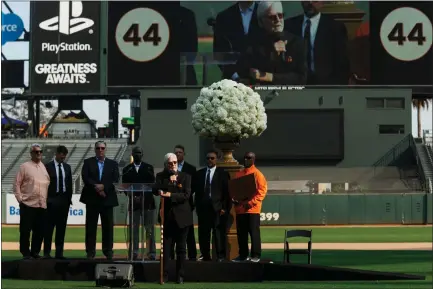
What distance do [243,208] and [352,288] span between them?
2.85 meters

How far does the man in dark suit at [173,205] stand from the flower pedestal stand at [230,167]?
2.09 meters

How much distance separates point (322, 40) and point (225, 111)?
31972mm

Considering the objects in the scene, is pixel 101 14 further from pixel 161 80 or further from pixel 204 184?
pixel 204 184

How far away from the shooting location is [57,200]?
15945 mm

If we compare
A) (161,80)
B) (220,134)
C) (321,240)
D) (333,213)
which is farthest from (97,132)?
(220,134)

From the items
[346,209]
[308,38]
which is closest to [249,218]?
[346,209]

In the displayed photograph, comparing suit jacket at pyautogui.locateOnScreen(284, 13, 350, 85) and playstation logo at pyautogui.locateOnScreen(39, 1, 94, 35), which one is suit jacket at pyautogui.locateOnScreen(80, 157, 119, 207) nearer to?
suit jacket at pyautogui.locateOnScreen(284, 13, 350, 85)

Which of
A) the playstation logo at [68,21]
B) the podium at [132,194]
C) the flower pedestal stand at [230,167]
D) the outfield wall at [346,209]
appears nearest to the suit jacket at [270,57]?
the playstation logo at [68,21]

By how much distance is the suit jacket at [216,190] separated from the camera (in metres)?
15.4

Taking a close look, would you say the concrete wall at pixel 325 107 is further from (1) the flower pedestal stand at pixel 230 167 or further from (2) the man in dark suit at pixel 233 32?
(1) the flower pedestal stand at pixel 230 167

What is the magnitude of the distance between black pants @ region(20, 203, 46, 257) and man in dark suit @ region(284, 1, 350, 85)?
35008 millimetres

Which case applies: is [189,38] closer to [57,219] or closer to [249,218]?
[57,219]

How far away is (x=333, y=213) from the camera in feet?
141

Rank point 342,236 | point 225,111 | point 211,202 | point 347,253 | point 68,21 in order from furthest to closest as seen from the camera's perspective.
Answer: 1. point 68,21
2. point 342,236
3. point 347,253
4. point 225,111
5. point 211,202
